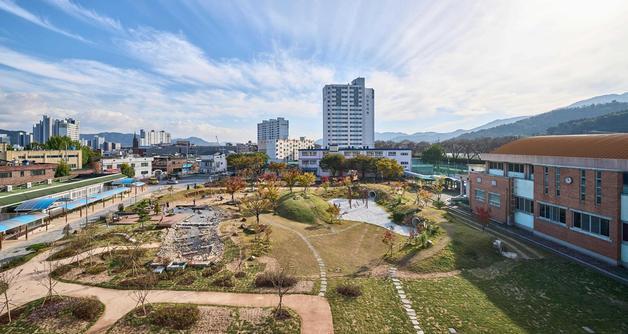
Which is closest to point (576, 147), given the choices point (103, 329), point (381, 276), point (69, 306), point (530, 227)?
point (530, 227)

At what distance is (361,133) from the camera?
15050 centimetres

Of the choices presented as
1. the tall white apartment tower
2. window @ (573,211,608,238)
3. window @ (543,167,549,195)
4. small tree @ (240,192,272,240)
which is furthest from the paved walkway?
the tall white apartment tower

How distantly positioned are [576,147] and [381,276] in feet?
64.1

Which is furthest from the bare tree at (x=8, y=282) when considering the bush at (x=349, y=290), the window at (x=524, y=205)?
the window at (x=524, y=205)

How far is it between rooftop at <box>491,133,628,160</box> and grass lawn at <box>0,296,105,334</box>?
103 feet

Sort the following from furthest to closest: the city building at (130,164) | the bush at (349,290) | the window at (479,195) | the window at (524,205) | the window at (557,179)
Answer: the city building at (130,164) → the window at (479,195) → the window at (524,205) → the window at (557,179) → the bush at (349,290)

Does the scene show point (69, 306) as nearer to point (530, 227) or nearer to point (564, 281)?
point (564, 281)

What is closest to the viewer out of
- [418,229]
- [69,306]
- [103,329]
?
[103,329]

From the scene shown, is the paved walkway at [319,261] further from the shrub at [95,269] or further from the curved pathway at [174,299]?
the shrub at [95,269]

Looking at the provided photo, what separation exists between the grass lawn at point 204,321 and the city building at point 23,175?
3433cm

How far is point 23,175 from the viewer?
41781 millimetres

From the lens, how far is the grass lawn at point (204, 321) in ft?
44.0

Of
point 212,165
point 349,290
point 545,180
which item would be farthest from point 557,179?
point 212,165

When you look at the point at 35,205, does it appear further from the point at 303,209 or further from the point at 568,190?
the point at 568,190
